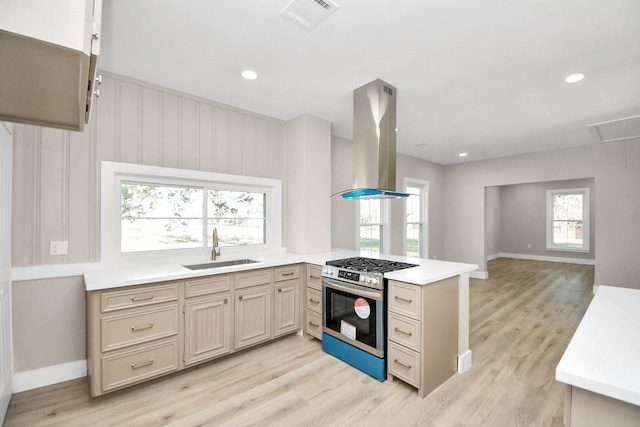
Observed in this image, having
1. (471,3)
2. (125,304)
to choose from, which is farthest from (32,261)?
(471,3)

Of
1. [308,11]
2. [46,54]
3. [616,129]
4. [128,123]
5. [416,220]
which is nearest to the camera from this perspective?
[46,54]

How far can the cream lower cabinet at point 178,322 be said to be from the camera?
2.02 m

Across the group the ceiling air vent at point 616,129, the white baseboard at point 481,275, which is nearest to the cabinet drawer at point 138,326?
the ceiling air vent at point 616,129

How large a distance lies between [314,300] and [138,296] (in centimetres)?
160

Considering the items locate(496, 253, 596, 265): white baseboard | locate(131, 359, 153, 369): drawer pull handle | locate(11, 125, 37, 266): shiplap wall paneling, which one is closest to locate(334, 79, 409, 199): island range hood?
locate(131, 359, 153, 369): drawer pull handle

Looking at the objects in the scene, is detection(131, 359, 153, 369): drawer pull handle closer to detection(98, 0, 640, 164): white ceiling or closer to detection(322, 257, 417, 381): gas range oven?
detection(322, 257, 417, 381): gas range oven

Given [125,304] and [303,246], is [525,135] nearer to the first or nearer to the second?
[303,246]

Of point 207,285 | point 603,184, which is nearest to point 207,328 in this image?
point 207,285

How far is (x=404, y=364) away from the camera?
2.20m

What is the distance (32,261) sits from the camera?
221 cm

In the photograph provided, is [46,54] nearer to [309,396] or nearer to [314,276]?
[309,396]

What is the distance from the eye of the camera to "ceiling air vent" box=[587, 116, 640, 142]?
3398 mm

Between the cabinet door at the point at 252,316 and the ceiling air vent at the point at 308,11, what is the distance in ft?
7.27

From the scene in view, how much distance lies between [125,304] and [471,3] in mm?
3014
